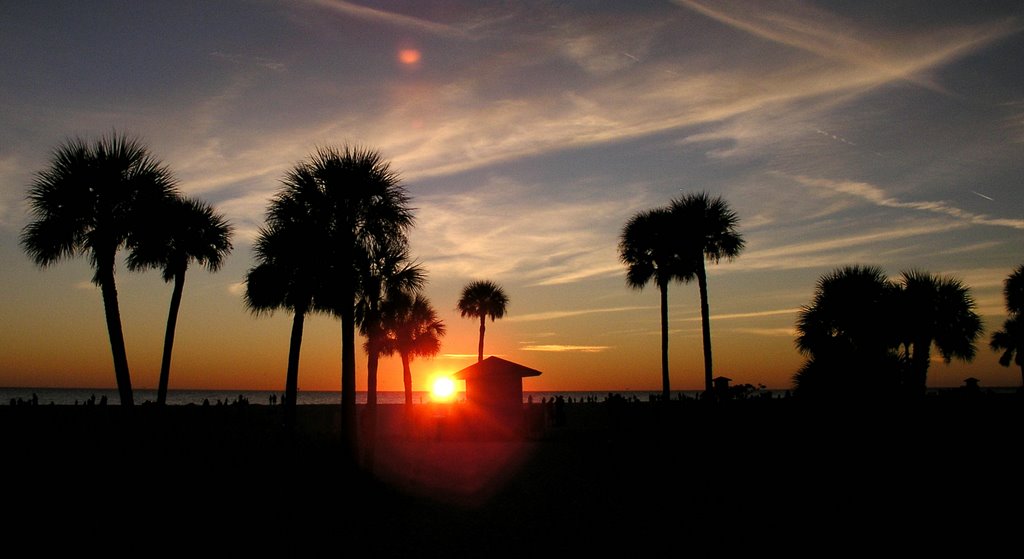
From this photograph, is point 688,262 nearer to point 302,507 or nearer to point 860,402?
point 860,402

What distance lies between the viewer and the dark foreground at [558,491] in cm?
1033

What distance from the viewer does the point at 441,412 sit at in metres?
42.8

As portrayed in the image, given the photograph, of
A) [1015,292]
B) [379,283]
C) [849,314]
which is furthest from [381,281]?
[1015,292]

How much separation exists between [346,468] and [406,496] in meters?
1.86

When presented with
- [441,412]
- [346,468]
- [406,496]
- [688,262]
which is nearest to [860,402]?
[406,496]

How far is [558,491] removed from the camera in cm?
1538

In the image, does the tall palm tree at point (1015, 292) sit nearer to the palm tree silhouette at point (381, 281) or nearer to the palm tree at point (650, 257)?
the palm tree at point (650, 257)

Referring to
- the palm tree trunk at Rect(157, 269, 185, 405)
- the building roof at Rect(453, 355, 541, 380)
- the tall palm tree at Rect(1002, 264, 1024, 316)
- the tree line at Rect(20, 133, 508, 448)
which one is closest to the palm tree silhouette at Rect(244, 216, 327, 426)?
the tree line at Rect(20, 133, 508, 448)

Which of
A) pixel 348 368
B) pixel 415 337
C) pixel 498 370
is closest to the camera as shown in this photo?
pixel 348 368

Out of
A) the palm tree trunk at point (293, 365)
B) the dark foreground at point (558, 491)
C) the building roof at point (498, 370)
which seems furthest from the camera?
the building roof at point (498, 370)

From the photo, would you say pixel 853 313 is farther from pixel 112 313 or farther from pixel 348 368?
pixel 112 313

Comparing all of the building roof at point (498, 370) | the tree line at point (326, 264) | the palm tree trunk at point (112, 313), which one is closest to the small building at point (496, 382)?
the building roof at point (498, 370)

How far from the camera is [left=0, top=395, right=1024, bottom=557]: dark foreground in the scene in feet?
33.9

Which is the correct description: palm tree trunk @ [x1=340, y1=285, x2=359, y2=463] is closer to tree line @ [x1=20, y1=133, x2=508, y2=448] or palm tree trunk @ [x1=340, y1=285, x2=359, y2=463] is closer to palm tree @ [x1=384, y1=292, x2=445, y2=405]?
tree line @ [x1=20, y1=133, x2=508, y2=448]
